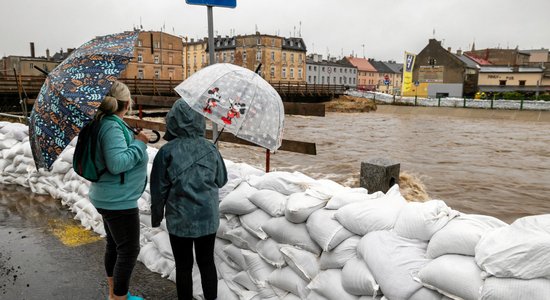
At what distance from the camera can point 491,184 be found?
9.16 metres

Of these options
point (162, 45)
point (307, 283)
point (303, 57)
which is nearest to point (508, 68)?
point (303, 57)

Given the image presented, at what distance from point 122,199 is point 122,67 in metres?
0.72

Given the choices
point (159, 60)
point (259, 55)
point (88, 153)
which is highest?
point (259, 55)

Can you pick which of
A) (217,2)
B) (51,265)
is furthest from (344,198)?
(51,265)

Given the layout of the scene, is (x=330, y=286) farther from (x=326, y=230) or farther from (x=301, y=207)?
(x=301, y=207)

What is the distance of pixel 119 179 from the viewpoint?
2.34 metres

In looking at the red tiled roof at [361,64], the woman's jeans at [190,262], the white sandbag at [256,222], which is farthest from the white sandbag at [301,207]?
the red tiled roof at [361,64]

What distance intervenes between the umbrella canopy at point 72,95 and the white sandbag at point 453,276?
5.60 feet

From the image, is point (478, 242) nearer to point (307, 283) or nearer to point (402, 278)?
point (402, 278)

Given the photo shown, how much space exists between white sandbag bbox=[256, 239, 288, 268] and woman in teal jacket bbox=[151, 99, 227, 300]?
14.4 inches

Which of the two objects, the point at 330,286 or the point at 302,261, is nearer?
the point at 330,286

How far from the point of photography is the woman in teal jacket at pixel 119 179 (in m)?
2.21

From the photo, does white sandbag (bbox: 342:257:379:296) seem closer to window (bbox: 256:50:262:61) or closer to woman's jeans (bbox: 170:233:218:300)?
woman's jeans (bbox: 170:233:218:300)

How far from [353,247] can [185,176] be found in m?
0.94
